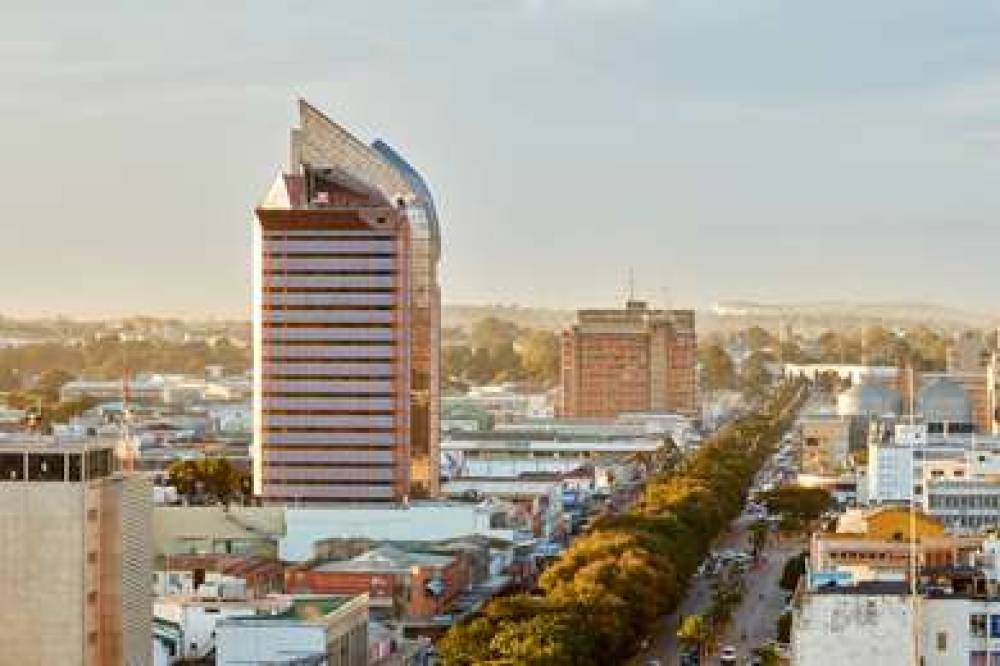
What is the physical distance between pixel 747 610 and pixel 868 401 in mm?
59631

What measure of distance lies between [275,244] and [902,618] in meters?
43.8

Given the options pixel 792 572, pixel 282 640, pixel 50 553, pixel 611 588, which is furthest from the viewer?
pixel 792 572

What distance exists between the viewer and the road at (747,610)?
57.2 metres

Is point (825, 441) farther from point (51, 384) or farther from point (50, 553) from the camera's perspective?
point (50, 553)

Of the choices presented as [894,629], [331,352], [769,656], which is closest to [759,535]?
[331,352]

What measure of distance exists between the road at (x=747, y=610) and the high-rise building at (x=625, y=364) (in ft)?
205

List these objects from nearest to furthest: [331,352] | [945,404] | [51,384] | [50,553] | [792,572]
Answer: [50,553] < [792,572] < [331,352] < [945,404] < [51,384]

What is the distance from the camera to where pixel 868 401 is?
401ft

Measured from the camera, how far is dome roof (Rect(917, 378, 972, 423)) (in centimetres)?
11025

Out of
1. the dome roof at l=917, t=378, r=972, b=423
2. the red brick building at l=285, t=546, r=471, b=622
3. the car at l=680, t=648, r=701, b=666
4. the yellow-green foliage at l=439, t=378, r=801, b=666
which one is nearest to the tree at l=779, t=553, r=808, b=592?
the yellow-green foliage at l=439, t=378, r=801, b=666

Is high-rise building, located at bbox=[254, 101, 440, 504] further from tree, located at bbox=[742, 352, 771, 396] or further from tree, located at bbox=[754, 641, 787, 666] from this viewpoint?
tree, located at bbox=[742, 352, 771, 396]

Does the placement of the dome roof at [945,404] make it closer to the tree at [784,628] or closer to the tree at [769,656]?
the tree at [784,628]

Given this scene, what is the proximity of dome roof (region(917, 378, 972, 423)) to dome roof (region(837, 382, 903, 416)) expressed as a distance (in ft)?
15.1

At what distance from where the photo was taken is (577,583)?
2137 inches
